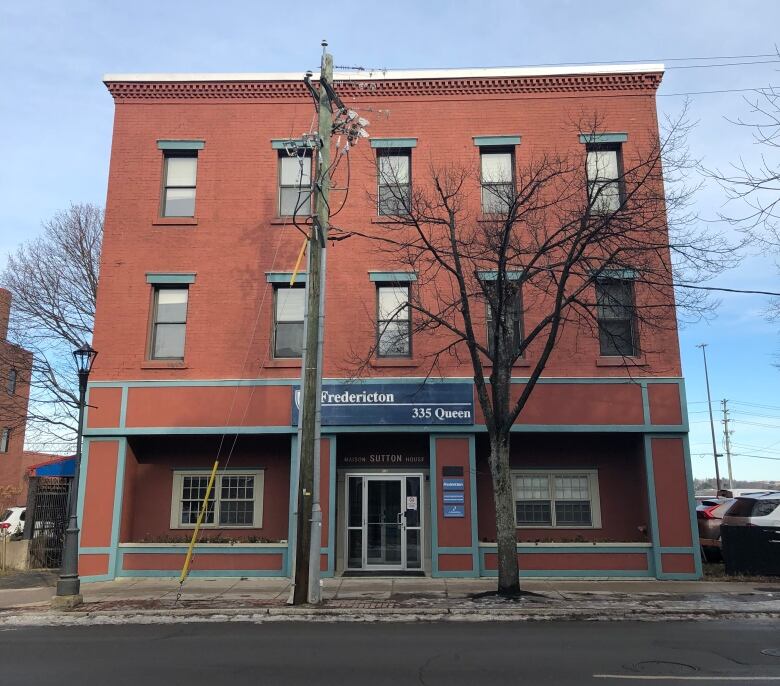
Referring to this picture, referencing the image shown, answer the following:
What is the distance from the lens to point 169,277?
53.2 feet

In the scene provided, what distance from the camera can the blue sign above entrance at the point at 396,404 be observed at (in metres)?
15.1

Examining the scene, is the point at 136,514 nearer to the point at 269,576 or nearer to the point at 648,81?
the point at 269,576

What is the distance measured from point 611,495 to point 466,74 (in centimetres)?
1080

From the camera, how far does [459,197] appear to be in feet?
52.7

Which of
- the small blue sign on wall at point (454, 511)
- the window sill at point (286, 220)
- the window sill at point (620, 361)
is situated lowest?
the small blue sign on wall at point (454, 511)

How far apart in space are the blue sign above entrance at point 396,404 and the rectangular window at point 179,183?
5.75m

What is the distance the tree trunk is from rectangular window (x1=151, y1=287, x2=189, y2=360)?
807cm

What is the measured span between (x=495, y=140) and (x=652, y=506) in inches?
366

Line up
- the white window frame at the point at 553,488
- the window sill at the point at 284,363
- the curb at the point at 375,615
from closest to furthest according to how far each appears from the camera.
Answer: the curb at the point at 375,615 → the white window frame at the point at 553,488 → the window sill at the point at 284,363

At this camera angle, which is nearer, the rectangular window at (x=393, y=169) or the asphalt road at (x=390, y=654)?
the asphalt road at (x=390, y=654)

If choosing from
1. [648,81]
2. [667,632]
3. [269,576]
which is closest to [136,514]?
[269,576]

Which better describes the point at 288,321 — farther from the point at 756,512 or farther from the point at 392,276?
the point at 756,512

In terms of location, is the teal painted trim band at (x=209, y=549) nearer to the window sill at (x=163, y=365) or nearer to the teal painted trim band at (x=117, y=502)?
the teal painted trim band at (x=117, y=502)

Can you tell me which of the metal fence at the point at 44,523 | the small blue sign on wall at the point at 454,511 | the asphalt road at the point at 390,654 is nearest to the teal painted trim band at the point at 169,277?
the metal fence at the point at 44,523
